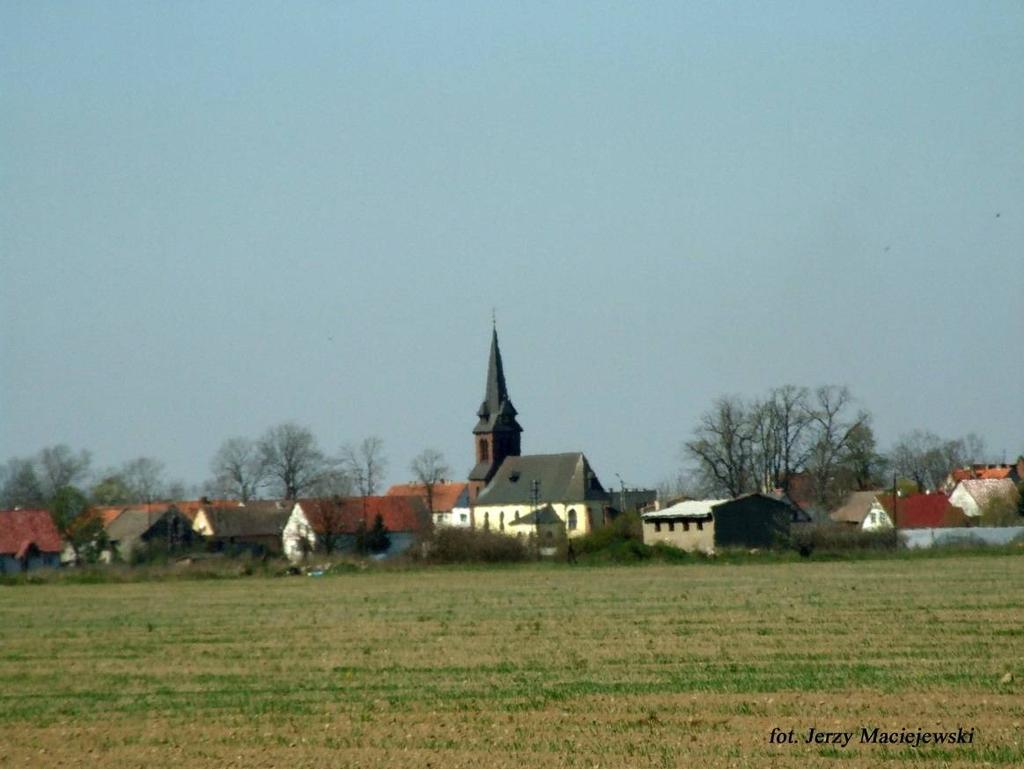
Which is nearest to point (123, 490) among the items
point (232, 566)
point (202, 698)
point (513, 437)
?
point (513, 437)

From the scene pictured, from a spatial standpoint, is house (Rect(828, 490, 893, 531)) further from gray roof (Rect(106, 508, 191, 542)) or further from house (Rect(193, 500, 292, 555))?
gray roof (Rect(106, 508, 191, 542))

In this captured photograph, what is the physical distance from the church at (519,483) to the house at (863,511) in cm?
2110

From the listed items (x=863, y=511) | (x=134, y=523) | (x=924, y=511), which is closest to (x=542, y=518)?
(x=863, y=511)

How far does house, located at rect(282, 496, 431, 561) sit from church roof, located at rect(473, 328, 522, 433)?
2302cm

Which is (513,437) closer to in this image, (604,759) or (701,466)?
(701,466)

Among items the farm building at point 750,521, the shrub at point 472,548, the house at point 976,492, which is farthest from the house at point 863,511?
the shrub at point 472,548

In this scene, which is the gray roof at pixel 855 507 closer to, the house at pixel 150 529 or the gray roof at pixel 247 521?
the gray roof at pixel 247 521

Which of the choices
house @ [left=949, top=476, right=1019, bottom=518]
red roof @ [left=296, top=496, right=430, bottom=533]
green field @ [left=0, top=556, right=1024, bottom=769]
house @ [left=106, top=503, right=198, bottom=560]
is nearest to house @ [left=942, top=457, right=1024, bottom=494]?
house @ [left=949, top=476, right=1019, bottom=518]

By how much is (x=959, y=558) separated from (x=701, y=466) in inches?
1924

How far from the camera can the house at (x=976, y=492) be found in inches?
4749

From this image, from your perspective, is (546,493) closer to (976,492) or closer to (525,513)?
(525,513)

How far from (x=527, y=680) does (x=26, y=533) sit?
86.4 meters

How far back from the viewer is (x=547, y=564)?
75.2 meters

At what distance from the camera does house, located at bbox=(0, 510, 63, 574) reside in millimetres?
100438
